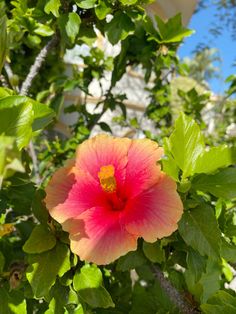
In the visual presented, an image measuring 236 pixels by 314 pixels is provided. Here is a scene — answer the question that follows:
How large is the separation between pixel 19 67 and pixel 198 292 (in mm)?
1791

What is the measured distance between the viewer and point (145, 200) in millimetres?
785

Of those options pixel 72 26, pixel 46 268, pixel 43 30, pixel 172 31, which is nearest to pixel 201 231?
pixel 46 268

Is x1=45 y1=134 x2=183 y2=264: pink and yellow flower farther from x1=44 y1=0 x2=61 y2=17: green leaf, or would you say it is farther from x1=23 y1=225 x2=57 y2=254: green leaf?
x1=44 y1=0 x2=61 y2=17: green leaf

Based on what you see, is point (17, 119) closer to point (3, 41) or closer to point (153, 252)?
point (3, 41)

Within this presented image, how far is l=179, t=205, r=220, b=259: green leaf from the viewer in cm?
77

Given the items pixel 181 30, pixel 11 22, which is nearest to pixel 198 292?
pixel 181 30

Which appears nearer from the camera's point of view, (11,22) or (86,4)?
(86,4)

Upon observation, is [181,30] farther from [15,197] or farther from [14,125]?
[14,125]

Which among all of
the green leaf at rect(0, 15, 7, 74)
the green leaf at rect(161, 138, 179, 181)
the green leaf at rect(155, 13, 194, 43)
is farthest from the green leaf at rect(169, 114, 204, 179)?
the green leaf at rect(155, 13, 194, 43)

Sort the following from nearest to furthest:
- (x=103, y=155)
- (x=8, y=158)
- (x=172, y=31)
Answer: (x=8, y=158) < (x=103, y=155) < (x=172, y=31)

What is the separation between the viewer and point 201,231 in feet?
2.58

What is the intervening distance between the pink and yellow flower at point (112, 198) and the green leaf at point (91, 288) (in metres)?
0.12

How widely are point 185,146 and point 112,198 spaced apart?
0.58 ft

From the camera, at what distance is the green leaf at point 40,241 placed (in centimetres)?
82
